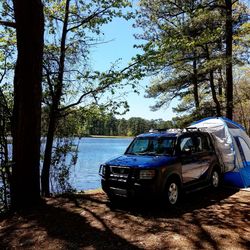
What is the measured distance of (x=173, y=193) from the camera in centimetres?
707

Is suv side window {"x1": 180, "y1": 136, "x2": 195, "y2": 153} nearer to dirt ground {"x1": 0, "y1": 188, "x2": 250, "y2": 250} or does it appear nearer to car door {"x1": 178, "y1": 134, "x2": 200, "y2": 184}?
car door {"x1": 178, "y1": 134, "x2": 200, "y2": 184}

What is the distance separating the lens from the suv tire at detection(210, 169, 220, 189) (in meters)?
9.06

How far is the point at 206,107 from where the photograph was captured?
1781cm

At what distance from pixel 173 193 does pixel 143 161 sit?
1053mm

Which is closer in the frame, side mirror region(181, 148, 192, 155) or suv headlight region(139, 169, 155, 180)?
suv headlight region(139, 169, 155, 180)

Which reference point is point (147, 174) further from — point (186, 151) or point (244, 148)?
point (244, 148)

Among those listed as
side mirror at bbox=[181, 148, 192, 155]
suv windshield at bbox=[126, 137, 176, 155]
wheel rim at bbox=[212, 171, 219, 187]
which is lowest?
wheel rim at bbox=[212, 171, 219, 187]

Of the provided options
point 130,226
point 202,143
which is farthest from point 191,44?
point 130,226

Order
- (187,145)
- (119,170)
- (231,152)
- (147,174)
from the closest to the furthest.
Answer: (147,174) < (119,170) < (187,145) < (231,152)

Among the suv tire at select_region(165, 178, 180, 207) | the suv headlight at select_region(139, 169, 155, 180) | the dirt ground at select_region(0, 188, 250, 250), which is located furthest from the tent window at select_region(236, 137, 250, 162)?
the suv headlight at select_region(139, 169, 155, 180)

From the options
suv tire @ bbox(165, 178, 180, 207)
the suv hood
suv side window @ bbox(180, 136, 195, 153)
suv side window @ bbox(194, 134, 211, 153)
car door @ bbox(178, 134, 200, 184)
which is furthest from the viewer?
suv side window @ bbox(194, 134, 211, 153)

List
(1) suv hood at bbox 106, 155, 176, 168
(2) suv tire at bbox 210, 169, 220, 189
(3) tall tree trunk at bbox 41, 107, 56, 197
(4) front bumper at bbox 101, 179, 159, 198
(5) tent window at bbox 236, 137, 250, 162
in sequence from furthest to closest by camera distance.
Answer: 1. (3) tall tree trunk at bbox 41, 107, 56, 197
2. (5) tent window at bbox 236, 137, 250, 162
3. (2) suv tire at bbox 210, 169, 220, 189
4. (1) suv hood at bbox 106, 155, 176, 168
5. (4) front bumper at bbox 101, 179, 159, 198

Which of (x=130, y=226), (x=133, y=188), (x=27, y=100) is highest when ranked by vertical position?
(x=27, y=100)

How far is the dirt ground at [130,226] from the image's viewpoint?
15.9ft
